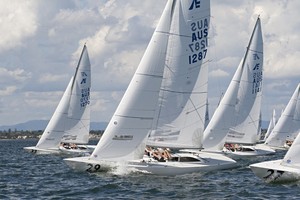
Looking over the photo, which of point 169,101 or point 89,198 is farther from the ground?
point 169,101

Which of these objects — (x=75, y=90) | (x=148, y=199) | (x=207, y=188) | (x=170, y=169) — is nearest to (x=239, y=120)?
(x=75, y=90)

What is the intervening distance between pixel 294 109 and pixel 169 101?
3912 centimetres

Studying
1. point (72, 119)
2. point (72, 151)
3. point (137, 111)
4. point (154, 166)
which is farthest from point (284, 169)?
point (72, 119)

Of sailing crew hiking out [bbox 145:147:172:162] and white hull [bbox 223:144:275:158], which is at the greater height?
white hull [bbox 223:144:275:158]

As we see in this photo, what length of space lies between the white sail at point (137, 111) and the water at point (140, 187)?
4.36 ft

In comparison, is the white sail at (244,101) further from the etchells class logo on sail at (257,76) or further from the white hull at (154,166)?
the white hull at (154,166)

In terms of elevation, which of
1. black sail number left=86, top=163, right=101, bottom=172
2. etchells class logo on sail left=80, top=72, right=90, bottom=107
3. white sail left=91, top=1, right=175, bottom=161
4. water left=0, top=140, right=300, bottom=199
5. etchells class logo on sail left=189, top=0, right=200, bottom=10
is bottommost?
water left=0, top=140, right=300, bottom=199

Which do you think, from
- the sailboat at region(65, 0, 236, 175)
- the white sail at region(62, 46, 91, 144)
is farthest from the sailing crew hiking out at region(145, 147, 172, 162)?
the white sail at region(62, 46, 91, 144)

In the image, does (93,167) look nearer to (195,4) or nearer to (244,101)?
(195,4)

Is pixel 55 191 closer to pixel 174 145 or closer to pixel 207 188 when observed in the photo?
pixel 207 188

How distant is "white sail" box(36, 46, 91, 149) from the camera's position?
61094mm

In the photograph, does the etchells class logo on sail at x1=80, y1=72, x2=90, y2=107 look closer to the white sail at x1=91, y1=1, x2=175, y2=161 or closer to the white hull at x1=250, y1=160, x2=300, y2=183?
the white sail at x1=91, y1=1, x2=175, y2=161

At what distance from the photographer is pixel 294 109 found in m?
72.2

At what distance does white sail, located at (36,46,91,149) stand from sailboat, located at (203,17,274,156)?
49.3 ft
